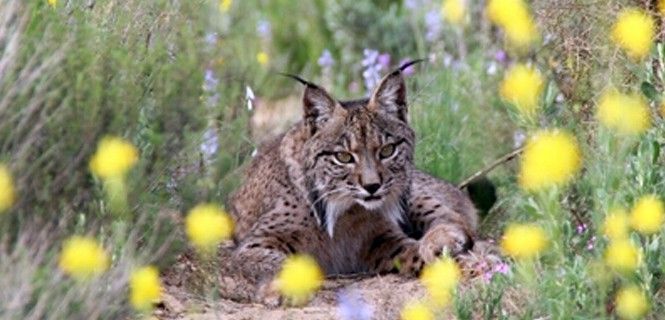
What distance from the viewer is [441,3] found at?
11.6 m

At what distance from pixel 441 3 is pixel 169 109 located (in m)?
5.11

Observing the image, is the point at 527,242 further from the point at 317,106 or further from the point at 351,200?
the point at 317,106

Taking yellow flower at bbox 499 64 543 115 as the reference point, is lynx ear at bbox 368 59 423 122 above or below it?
above

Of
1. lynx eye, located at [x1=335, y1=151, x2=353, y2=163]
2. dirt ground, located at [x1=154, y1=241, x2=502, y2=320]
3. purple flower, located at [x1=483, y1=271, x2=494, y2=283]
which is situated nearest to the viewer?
purple flower, located at [x1=483, y1=271, x2=494, y2=283]

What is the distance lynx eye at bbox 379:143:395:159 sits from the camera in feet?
24.8

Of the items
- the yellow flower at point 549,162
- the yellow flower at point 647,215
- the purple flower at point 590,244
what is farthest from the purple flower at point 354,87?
the yellow flower at point 549,162

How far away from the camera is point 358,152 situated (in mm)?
7523

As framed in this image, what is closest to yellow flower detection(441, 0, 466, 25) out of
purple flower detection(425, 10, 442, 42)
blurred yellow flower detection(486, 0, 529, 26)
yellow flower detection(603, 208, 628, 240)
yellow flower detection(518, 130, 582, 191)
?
purple flower detection(425, 10, 442, 42)

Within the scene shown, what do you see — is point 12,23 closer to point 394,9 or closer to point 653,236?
point 653,236

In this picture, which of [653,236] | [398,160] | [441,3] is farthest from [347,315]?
[441,3]

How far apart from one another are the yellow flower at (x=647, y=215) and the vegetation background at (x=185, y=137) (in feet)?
0.18

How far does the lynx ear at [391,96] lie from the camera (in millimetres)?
7645

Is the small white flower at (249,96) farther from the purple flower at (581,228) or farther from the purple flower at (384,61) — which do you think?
the purple flower at (384,61)

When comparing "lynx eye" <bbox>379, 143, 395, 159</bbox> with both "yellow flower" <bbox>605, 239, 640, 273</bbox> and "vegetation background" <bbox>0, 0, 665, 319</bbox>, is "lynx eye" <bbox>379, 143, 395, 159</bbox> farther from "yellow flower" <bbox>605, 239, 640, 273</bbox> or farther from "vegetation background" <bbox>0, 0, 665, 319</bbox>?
"yellow flower" <bbox>605, 239, 640, 273</bbox>
